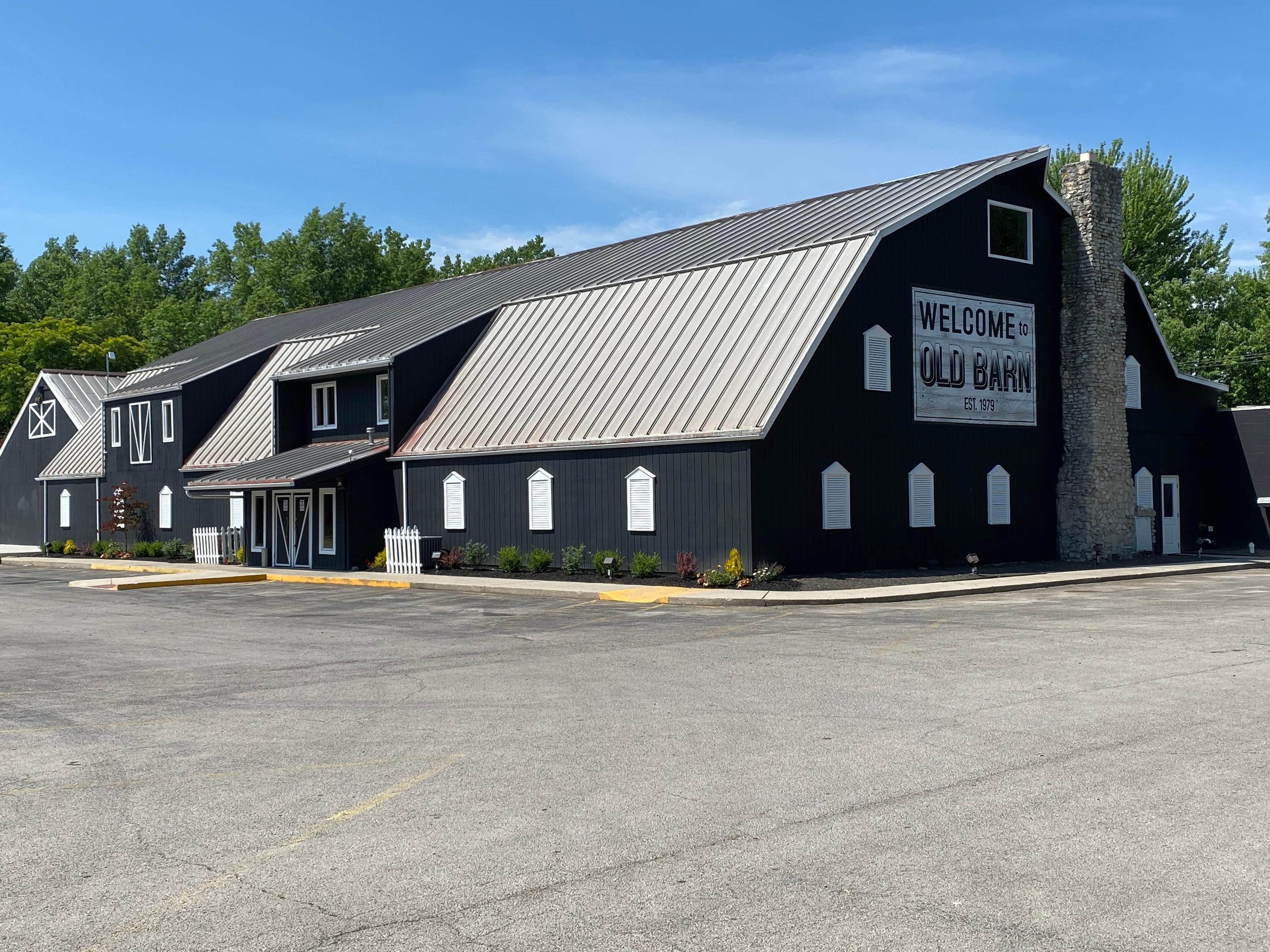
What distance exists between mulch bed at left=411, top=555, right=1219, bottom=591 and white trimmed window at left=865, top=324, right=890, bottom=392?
4591mm

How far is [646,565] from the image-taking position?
29.9 m

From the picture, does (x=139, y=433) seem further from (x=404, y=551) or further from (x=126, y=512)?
(x=404, y=551)

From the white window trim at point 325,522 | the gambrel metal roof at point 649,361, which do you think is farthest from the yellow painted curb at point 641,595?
the white window trim at point 325,522

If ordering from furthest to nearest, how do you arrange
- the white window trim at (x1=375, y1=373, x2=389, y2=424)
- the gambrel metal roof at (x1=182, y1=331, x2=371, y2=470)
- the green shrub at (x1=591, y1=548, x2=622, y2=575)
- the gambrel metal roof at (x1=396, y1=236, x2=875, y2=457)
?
the gambrel metal roof at (x1=182, y1=331, x2=371, y2=470), the white window trim at (x1=375, y1=373, x2=389, y2=424), the green shrub at (x1=591, y1=548, x2=622, y2=575), the gambrel metal roof at (x1=396, y1=236, x2=875, y2=457)

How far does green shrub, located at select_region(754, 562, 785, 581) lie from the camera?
28.0 m

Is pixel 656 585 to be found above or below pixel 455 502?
below

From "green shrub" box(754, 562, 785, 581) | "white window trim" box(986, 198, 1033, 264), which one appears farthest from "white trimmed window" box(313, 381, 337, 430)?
"white window trim" box(986, 198, 1033, 264)

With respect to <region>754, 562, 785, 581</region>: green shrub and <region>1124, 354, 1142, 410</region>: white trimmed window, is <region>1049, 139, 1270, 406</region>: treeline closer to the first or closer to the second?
<region>1124, 354, 1142, 410</region>: white trimmed window

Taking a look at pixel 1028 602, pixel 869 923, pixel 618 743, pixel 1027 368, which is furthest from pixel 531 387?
pixel 869 923

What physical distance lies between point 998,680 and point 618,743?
5239 millimetres

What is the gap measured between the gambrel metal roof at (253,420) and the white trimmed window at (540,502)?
1297cm

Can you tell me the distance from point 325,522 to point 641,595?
15.0 metres

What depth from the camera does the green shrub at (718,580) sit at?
28.2m

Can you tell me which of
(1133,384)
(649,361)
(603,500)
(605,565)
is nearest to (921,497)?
(649,361)
